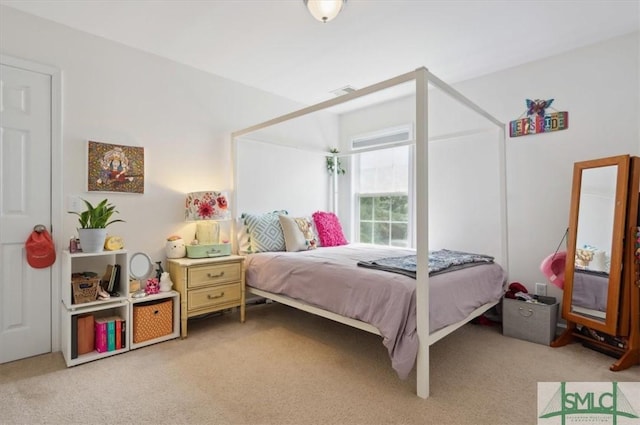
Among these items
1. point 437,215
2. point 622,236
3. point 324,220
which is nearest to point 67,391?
point 324,220

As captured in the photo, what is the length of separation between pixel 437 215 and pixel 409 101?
138cm

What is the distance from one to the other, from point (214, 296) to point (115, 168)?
1341mm

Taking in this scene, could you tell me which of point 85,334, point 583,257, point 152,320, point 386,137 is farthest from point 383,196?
point 85,334

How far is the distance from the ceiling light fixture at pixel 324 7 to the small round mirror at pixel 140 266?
7.56 feet

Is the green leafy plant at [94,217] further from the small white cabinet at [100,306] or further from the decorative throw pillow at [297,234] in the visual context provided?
the decorative throw pillow at [297,234]

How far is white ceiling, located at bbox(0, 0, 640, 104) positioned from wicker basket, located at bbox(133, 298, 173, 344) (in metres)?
2.14

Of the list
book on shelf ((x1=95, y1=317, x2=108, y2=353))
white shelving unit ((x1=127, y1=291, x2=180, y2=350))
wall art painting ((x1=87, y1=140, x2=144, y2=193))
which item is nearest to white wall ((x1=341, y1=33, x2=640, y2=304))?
white shelving unit ((x1=127, y1=291, x2=180, y2=350))

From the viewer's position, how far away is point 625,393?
1.89 meters

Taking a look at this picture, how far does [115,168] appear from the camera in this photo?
9.04 feet

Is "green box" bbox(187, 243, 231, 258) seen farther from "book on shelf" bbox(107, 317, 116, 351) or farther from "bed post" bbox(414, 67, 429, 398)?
A: "bed post" bbox(414, 67, 429, 398)

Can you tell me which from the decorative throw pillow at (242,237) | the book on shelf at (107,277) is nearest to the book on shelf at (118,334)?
the book on shelf at (107,277)

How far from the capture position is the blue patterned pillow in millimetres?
3377

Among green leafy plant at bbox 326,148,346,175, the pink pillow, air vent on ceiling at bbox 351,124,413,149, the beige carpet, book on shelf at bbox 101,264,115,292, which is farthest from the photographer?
green leafy plant at bbox 326,148,346,175

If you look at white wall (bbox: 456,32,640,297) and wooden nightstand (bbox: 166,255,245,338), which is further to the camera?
wooden nightstand (bbox: 166,255,245,338)
